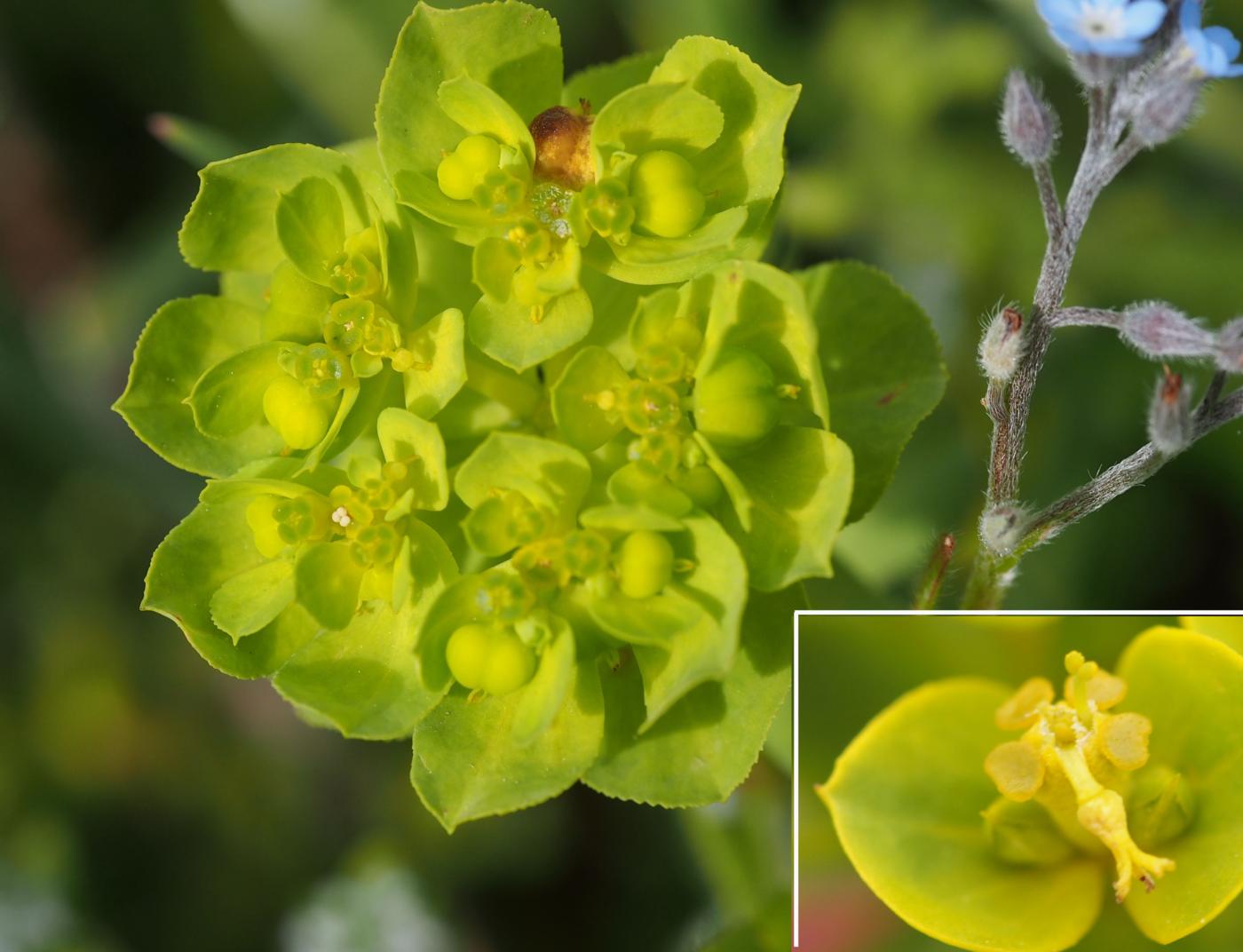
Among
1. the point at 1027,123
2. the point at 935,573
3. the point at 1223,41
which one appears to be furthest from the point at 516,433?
the point at 1223,41

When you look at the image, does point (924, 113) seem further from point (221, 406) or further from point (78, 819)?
point (78, 819)

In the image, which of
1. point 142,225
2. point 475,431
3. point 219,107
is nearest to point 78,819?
point 142,225

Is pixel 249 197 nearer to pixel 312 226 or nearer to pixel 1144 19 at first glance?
pixel 312 226

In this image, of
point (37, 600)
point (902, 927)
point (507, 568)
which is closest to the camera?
point (507, 568)

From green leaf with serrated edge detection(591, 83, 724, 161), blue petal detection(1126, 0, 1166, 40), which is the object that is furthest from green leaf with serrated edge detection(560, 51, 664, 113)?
blue petal detection(1126, 0, 1166, 40)

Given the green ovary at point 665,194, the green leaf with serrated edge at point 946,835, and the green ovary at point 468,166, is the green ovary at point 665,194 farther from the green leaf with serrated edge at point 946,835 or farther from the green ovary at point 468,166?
the green leaf with serrated edge at point 946,835

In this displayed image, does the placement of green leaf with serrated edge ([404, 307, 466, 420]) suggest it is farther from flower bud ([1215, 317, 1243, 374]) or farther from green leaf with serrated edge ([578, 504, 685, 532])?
flower bud ([1215, 317, 1243, 374])

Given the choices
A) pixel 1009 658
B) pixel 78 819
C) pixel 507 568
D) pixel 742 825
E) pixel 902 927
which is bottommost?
pixel 78 819
